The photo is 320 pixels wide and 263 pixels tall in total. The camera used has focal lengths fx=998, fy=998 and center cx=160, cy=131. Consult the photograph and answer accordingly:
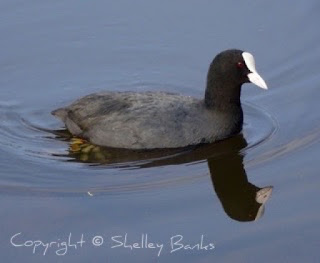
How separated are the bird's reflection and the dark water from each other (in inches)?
0.6

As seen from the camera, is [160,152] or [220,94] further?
[220,94]

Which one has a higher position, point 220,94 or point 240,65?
point 240,65

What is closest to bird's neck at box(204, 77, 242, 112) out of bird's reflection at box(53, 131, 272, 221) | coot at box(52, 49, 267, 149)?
coot at box(52, 49, 267, 149)

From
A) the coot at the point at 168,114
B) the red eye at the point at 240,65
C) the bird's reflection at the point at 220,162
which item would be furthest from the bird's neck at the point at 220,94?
the bird's reflection at the point at 220,162

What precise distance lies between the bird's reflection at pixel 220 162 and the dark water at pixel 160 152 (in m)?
0.02

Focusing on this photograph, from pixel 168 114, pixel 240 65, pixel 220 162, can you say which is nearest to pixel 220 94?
pixel 240 65

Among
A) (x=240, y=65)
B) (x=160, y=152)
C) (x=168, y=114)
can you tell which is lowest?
(x=160, y=152)

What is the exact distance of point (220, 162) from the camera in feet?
25.3

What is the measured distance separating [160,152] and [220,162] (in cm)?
50

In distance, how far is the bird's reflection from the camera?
7012mm

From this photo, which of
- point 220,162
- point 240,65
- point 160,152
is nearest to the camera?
point 220,162

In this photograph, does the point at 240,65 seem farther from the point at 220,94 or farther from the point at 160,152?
the point at 160,152

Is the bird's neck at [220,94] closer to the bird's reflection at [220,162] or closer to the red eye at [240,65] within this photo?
the red eye at [240,65]

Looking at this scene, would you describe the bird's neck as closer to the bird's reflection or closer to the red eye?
the red eye
